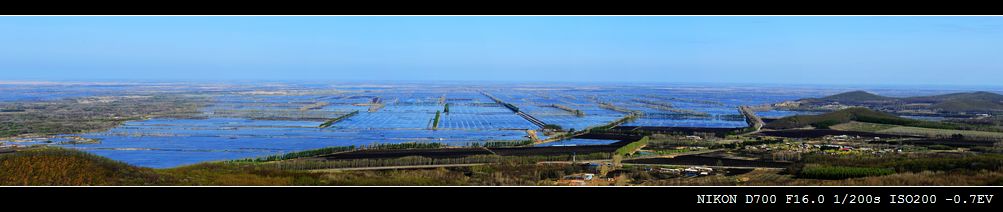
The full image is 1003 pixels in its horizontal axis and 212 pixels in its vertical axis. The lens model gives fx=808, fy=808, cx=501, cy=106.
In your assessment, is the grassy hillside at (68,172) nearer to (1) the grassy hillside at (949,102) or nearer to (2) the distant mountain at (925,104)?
(2) the distant mountain at (925,104)

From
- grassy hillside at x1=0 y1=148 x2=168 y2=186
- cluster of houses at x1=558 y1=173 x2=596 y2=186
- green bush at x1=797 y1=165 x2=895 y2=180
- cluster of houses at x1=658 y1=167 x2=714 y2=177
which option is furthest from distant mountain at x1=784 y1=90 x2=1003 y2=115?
grassy hillside at x1=0 y1=148 x2=168 y2=186

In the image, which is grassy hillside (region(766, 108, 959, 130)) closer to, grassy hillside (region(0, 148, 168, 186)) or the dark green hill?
the dark green hill

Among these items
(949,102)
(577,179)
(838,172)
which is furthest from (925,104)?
(577,179)

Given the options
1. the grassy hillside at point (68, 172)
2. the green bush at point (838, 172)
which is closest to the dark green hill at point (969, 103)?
the green bush at point (838, 172)

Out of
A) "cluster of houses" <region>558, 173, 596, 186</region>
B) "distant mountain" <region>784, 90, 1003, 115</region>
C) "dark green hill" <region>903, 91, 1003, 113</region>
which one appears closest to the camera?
"cluster of houses" <region>558, 173, 596, 186</region>

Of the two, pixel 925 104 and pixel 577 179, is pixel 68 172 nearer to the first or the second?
pixel 577 179
